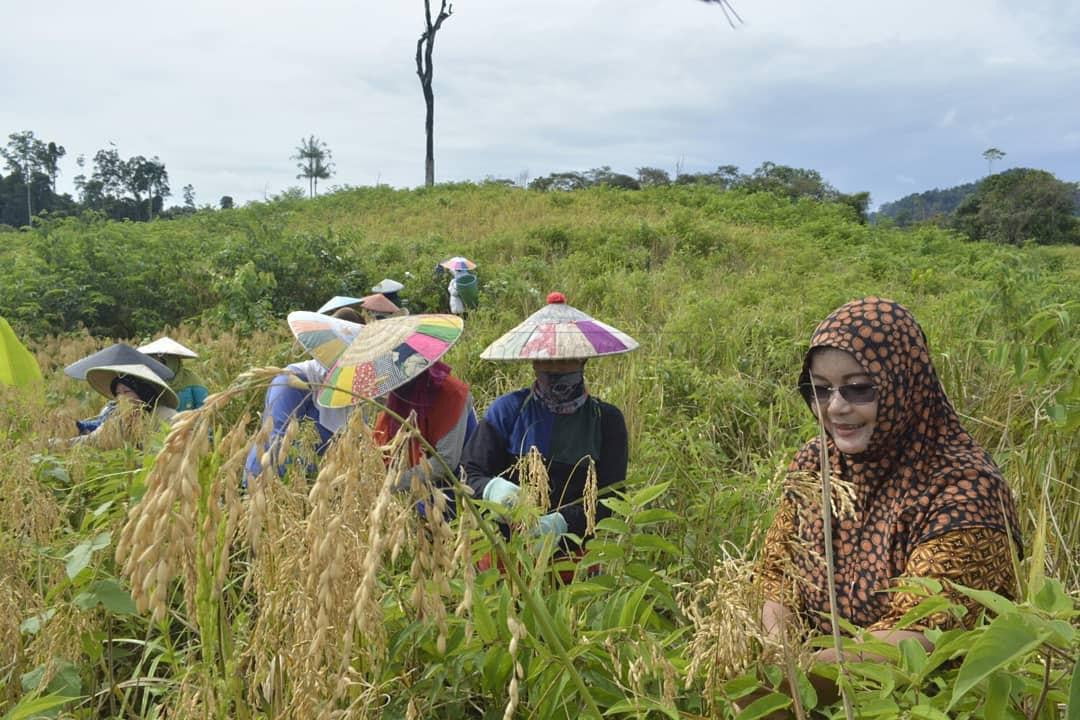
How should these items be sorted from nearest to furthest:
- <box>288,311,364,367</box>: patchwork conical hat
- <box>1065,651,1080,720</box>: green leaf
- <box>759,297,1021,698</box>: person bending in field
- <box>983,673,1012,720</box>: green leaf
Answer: <box>1065,651,1080,720</box>: green leaf
<box>983,673,1012,720</box>: green leaf
<box>759,297,1021,698</box>: person bending in field
<box>288,311,364,367</box>: patchwork conical hat

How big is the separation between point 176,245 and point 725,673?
10.7m

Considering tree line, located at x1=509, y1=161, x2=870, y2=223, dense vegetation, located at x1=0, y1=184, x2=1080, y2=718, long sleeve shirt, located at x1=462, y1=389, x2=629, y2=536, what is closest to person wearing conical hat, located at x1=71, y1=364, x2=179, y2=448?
dense vegetation, located at x1=0, y1=184, x2=1080, y2=718

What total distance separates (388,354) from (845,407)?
3.56 ft

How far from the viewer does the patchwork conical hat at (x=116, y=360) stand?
12.5 ft

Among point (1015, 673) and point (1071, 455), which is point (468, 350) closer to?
point (1071, 455)

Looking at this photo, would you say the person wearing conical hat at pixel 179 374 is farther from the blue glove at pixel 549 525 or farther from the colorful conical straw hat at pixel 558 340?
the blue glove at pixel 549 525

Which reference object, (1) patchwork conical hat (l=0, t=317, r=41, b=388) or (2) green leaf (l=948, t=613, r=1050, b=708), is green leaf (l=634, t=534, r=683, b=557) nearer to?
(2) green leaf (l=948, t=613, r=1050, b=708)

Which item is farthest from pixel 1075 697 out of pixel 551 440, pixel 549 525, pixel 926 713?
pixel 551 440

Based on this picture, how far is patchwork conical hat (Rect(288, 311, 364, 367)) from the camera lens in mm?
2721

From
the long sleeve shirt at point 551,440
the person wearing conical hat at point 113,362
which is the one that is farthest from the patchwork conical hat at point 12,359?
the person wearing conical hat at point 113,362

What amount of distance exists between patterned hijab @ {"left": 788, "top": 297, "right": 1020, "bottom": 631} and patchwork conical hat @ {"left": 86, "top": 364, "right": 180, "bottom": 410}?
9.72 feet

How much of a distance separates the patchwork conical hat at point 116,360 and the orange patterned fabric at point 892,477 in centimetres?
336

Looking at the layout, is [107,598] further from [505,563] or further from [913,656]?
[913,656]

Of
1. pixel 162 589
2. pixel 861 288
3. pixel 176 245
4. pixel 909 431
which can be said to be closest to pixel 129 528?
pixel 162 589
